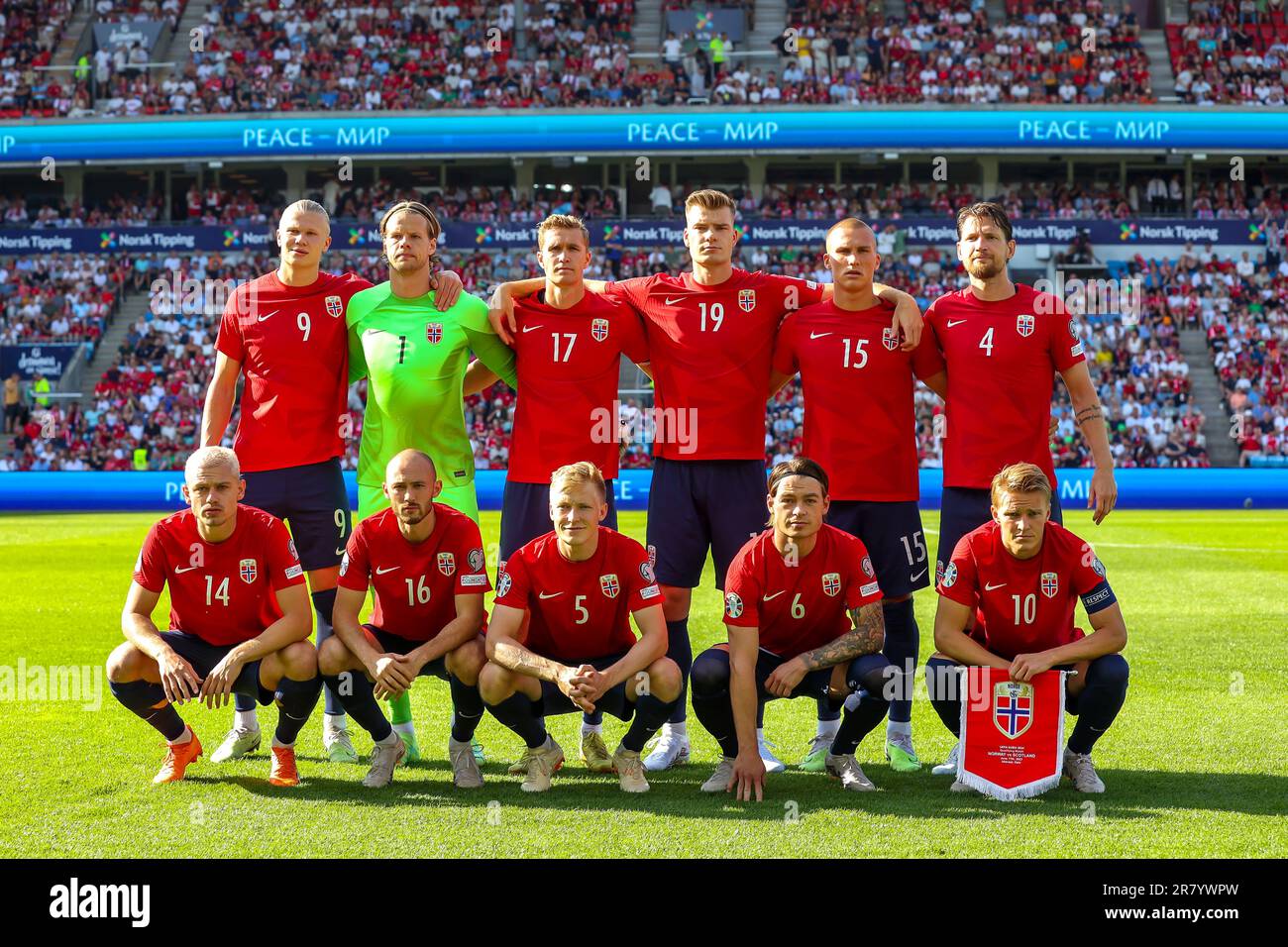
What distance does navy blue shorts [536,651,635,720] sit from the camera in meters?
5.22

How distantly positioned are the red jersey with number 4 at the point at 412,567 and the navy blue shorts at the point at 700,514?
88cm

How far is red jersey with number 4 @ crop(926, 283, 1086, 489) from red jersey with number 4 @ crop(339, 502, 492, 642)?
2127 millimetres

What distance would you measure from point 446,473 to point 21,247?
89.0 feet

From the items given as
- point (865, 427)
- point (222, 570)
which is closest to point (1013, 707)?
point (865, 427)

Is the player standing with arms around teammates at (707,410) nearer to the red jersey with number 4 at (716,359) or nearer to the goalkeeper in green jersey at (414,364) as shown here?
the red jersey with number 4 at (716,359)

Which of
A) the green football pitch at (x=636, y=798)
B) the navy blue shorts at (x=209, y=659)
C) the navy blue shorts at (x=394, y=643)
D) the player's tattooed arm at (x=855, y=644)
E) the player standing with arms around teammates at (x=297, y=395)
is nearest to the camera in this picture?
the green football pitch at (x=636, y=798)

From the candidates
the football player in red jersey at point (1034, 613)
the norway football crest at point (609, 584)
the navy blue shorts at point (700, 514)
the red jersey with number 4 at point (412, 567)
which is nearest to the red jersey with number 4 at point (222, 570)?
the red jersey with number 4 at point (412, 567)

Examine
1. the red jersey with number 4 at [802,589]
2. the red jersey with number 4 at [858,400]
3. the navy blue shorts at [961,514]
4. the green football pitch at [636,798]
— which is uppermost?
the red jersey with number 4 at [858,400]

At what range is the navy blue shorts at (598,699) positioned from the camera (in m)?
5.22

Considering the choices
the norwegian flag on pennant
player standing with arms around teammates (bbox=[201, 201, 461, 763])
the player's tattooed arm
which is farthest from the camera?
player standing with arms around teammates (bbox=[201, 201, 461, 763])

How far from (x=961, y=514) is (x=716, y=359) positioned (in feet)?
4.09

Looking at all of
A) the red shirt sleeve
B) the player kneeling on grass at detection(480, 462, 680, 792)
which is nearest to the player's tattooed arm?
the player kneeling on grass at detection(480, 462, 680, 792)

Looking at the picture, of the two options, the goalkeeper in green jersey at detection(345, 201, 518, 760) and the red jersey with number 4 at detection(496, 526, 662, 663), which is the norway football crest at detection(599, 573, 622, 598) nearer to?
the red jersey with number 4 at detection(496, 526, 662, 663)

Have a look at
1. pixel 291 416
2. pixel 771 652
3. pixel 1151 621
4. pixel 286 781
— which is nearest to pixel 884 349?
pixel 771 652
